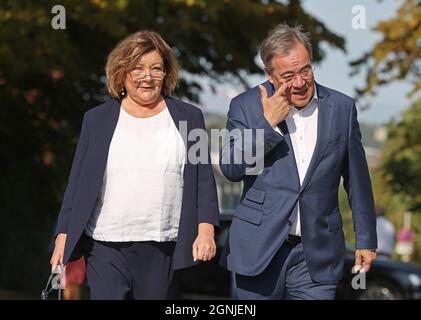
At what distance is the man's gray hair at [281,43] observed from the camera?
4.95m

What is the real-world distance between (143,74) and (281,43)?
672mm

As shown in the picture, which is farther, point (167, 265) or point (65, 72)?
point (65, 72)

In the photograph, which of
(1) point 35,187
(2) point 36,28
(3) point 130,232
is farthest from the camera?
(1) point 35,187

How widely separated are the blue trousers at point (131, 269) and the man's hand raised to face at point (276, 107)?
0.76 metres

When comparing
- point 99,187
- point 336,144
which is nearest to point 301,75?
point 336,144

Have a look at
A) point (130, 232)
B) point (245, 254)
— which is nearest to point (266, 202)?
point (245, 254)

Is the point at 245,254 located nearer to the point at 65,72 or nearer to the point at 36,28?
the point at 36,28

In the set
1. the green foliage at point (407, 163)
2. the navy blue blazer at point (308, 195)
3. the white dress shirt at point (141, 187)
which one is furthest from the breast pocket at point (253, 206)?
the green foliage at point (407, 163)

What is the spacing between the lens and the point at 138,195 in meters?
4.88

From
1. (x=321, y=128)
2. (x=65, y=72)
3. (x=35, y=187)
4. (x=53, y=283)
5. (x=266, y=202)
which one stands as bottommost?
(x=53, y=283)

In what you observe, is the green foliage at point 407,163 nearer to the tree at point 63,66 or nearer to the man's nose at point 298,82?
the tree at point 63,66

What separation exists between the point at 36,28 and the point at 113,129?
331 inches

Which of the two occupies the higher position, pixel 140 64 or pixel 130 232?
pixel 140 64

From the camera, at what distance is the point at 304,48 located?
16.2 ft
